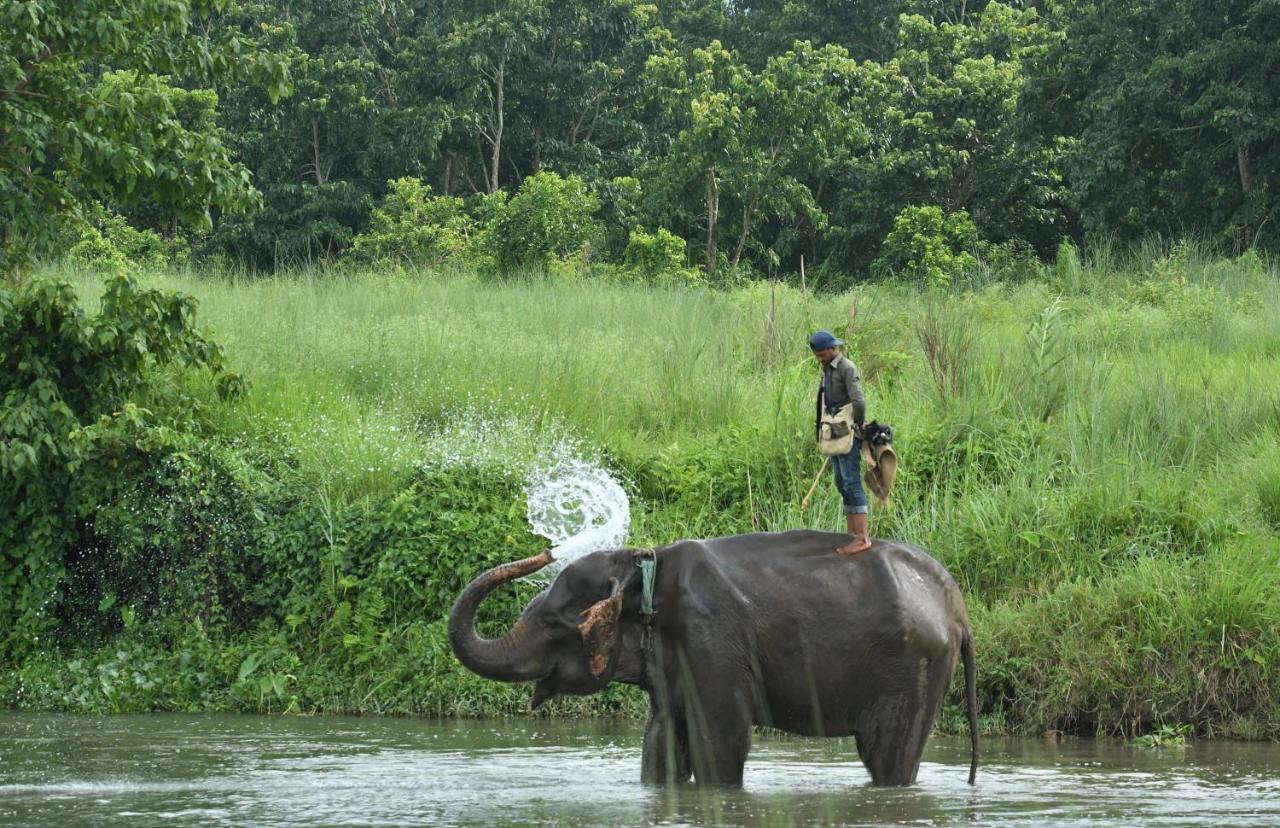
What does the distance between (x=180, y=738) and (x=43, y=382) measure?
3595 millimetres

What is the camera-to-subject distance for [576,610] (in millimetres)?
7887

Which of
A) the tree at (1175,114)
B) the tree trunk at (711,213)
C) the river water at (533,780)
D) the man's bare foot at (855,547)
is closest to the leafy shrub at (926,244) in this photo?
the tree at (1175,114)

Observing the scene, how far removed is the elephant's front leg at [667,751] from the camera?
7.84 metres

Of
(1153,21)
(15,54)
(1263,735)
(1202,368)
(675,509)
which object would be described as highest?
(1153,21)

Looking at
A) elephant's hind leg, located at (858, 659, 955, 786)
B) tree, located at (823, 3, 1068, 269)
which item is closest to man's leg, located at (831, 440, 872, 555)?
elephant's hind leg, located at (858, 659, 955, 786)

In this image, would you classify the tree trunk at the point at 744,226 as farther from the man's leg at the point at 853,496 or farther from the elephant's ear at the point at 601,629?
the elephant's ear at the point at 601,629

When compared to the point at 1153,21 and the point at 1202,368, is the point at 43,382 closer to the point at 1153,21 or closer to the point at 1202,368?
the point at 1202,368

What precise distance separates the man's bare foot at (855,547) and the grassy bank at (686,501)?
3.30 meters

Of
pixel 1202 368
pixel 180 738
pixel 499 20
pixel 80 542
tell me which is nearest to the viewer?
pixel 180 738

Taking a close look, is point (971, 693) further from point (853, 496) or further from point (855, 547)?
point (853, 496)

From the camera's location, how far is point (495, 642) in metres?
7.75

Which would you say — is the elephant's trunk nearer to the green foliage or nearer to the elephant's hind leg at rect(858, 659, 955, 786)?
the elephant's hind leg at rect(858, 659, 955, 786)

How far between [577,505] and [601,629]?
194 inches

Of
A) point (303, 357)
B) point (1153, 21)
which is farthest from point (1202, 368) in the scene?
point (1153, 21)
